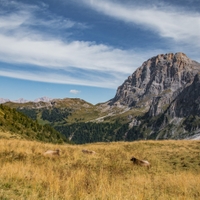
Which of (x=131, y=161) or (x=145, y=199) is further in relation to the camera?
(x=131, y=161)

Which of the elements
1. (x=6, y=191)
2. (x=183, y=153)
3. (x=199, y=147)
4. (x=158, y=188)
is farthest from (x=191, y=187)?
(x=199, y=147)

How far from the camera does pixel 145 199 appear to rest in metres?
8.80

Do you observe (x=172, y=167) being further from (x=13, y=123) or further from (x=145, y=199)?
(x=13, y=123)

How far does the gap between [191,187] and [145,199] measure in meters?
4.32

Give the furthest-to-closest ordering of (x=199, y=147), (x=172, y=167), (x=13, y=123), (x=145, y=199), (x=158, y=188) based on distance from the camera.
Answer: (x=13, y=123)
(x=199, y=147)
(x=172, y=167)
(x=158, y=188)
(x=145, y=199)

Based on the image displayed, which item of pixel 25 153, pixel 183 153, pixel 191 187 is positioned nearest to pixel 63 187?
pixel 191 187

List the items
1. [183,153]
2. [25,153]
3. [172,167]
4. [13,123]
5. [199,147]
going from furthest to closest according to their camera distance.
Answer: [13,123] → [199,147] → [183,153] → [172,167] → [25,153]

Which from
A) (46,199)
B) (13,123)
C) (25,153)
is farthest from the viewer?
(13,123)

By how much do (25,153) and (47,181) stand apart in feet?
29.9

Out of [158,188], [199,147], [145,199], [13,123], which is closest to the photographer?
[145,199]

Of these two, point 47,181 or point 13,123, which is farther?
point 13,123

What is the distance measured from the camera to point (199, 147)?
103 ft

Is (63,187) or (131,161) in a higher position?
(63,187)

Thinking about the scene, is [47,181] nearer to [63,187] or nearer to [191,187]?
[63,187]
